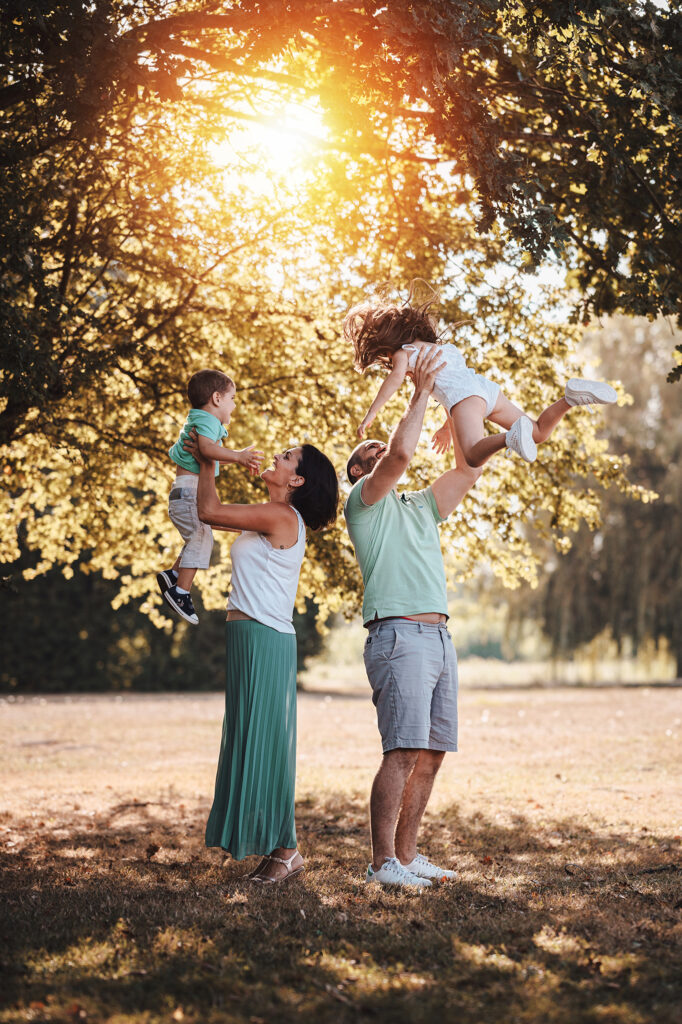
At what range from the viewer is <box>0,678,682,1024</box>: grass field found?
3.13 meters

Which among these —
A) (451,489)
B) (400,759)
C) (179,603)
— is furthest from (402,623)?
(179,603)

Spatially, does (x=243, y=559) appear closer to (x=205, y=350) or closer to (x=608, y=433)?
(x=205, y=350)

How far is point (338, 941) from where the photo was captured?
12.5ft

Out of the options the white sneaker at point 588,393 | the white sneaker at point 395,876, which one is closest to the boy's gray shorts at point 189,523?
the white sneaker at point 395,876

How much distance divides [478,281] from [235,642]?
531 centimetres

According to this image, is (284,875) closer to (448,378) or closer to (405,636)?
(405,636)

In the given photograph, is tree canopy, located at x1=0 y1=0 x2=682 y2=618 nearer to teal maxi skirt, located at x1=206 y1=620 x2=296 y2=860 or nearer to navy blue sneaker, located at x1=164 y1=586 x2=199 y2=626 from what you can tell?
navy blue sneaker, located at x1=164 y1=586 x2=199 y2=626

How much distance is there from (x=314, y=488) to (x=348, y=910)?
209 cm

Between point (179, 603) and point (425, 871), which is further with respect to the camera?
point (179, 603)

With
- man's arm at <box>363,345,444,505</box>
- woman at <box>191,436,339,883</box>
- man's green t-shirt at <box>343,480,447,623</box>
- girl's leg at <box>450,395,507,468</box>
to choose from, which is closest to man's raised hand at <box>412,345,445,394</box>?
man's arm at <box>363,345,444,505</box>

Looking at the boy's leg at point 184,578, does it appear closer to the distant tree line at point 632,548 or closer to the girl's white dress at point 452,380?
the girl's white dress at point 452,380

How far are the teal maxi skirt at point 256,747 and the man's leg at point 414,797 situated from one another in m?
0.58

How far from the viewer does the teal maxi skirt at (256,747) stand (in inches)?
190

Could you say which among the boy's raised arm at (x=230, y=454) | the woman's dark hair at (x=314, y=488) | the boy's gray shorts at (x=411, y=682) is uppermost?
the boy's raised arm at (x=230, y=454)
